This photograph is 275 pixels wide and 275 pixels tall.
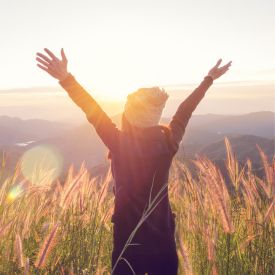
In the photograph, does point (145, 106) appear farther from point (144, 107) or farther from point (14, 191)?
point (14, 191)

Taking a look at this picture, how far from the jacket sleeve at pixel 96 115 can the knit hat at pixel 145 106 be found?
0.43 ft

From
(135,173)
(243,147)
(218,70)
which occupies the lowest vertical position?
(243,147)

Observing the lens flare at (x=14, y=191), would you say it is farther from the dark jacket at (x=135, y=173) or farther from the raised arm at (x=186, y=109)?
the raised arm at (x=186, y=109)

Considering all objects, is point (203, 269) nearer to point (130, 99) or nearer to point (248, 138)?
point (130, 99)

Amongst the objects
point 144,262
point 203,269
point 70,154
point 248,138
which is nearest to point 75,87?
point 144,262

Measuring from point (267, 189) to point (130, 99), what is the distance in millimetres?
1286

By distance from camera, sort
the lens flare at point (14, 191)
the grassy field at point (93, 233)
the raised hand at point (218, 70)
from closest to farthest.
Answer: the grassy field at point (93, 233)
the lens flare at point (14, 191)
the raised hand at point (218, 70)

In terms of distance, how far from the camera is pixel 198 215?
378 centimetres

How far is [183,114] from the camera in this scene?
3.22m

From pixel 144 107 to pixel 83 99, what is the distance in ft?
1.28

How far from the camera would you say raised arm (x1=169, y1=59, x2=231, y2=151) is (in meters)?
3.10

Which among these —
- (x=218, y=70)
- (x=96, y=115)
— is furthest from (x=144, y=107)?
(x=218, y=70)

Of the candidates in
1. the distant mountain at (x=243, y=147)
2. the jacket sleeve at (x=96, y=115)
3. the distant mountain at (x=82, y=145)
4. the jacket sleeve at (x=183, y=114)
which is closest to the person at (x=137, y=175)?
the jacket sleeve at (x=96, y=115)

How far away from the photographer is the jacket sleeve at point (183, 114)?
308 centimetres
